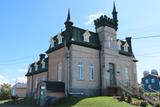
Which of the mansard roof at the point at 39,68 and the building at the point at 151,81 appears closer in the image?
the mansard roof at the point at 39,68

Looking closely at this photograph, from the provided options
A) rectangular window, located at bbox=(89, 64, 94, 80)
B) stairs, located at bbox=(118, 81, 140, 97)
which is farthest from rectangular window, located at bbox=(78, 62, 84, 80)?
stairs, located at bbox=(118, 81, 140, 97)

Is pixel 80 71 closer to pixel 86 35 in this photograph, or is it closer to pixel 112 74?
pixel 86 35

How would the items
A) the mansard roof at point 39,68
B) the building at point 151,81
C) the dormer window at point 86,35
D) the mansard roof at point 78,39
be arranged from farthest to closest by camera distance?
the building at point 151,81
the mansard roof at point 39,68
the dormer window at point 86,35
the mansard roof at point 78,39

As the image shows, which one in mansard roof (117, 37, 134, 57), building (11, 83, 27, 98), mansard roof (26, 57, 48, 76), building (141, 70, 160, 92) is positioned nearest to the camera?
mansard roof (117, 37, 134, 57)

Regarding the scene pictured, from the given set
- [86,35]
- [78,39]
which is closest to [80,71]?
[78,39]

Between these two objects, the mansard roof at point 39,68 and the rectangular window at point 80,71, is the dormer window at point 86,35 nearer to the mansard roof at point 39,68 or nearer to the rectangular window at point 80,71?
the rectangular window at point 80,71

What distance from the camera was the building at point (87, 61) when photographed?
93.5 feet

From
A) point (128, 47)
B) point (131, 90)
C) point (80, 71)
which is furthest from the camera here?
point (128, 47)

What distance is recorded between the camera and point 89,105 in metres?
22.4

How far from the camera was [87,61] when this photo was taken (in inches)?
1187

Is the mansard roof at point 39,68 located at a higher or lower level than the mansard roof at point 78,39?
lower

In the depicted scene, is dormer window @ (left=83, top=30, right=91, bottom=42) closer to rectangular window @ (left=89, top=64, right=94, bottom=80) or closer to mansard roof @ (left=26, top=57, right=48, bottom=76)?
rectangular window @ (left=89, top=64, right=94, bottom=80)

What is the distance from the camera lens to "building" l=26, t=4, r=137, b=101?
2850 centimetres

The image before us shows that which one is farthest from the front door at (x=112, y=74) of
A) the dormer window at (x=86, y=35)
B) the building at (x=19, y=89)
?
the building at (x=19, y=89)
